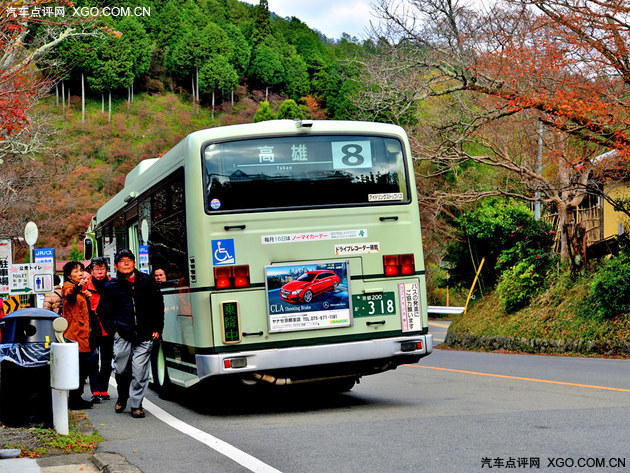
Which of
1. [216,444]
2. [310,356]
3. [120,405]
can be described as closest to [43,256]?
[120,405]

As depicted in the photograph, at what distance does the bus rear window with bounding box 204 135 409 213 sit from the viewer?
31.3 feet

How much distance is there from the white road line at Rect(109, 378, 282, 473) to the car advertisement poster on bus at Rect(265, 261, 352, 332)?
1526 mm

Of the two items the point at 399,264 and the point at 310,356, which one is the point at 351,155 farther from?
the point at 310,356

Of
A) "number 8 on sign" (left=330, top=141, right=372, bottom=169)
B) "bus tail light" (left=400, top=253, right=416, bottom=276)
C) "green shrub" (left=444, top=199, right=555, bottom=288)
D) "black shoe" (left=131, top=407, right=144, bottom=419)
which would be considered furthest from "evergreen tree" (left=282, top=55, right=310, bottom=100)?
"black shoe" (left=131, top=407, right=144, bottom=419)

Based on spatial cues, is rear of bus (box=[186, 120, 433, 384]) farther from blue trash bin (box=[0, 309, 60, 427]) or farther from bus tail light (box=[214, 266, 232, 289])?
blue trash bin (box=[0, 309, 60, 427])

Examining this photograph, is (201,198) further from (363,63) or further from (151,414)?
(363,63)

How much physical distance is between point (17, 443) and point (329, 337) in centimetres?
372

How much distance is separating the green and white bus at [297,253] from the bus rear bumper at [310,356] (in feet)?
0.04

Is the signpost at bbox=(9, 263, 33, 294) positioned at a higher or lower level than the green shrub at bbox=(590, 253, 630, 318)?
higher

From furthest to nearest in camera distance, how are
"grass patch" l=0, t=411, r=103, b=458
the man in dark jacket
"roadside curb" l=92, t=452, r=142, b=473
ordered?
1. the man in dark jacket
2. "grass patch" l=0, t=411, r=103, b=458
3. "roadside curb" l=92, t=452, r=142, b=473

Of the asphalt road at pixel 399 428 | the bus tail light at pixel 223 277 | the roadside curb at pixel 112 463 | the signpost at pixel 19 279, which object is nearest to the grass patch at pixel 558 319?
the asphalt road at pixel 399 428

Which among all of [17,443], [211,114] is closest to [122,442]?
[17,443]

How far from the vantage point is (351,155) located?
32.6 ft

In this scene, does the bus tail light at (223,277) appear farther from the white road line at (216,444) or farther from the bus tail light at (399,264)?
the bus tail light at (399,264)
